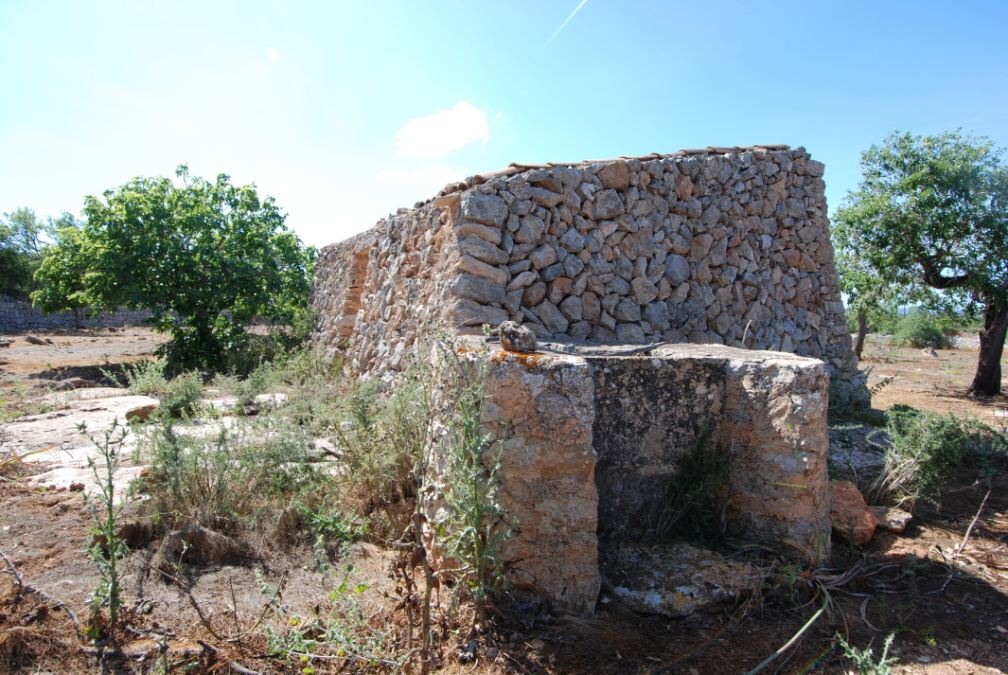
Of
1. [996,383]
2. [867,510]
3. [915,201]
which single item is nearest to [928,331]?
[996,383]

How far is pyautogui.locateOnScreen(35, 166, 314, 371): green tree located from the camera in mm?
9211

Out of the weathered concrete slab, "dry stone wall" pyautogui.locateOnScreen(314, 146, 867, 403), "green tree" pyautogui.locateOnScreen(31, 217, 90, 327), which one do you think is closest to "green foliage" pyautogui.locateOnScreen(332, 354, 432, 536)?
"dry stone wall" pyautogui.locateOnScreen(314, 146, 867, 403)

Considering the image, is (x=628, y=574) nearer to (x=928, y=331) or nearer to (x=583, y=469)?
(x=583, y=469)

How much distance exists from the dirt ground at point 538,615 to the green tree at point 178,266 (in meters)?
6.36

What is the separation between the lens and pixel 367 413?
4055mm

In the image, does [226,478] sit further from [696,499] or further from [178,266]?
[178,266]

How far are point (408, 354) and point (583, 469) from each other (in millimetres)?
3130

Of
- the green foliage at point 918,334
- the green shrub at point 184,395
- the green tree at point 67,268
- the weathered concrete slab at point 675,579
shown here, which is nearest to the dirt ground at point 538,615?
the weathered concrete slab at point 675,579

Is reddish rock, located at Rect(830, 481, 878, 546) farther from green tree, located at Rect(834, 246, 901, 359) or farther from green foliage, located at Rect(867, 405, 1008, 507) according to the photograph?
green tree, located at Rect(834, 246, 901, 359)

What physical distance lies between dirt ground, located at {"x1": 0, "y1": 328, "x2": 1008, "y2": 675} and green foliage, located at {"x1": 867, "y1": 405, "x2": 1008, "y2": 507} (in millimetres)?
475

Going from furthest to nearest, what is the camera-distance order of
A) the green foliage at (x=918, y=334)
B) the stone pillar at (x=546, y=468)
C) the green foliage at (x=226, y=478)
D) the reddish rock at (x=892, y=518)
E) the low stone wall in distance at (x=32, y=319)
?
the green foliage at (x=918, y=334) → the low stone wall in distance at (x=32, y=319) → the reddish rock at (x=892, y=518) → the green foliage at (x=226, y=478) → the stone pillar at (x=546, y=468)

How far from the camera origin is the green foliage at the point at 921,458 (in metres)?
4.12

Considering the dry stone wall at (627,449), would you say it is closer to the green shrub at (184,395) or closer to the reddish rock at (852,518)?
the reddish rock at (852,518)

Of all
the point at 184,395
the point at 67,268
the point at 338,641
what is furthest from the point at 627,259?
the point at 67,268
